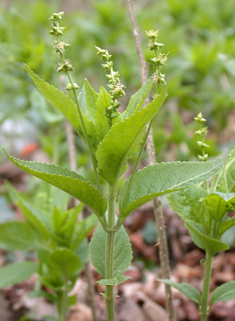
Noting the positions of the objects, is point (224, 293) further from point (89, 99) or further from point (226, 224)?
point (89, 99)

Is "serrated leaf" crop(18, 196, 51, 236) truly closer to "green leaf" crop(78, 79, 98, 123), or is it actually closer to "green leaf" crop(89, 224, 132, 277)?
"green leaf" crop(89, 224, 132, 277)

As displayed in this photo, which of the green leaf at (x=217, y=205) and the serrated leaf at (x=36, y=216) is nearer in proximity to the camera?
the green leaf at (x=217, y=205)

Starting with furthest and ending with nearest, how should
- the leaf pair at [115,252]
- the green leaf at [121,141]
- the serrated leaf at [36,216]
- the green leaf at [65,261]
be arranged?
1. the serrated leaf at [36,216]
2. the green leaf at [65,261]
3. the leaf pair at [115,252]
4. the green leaf at [121,141]

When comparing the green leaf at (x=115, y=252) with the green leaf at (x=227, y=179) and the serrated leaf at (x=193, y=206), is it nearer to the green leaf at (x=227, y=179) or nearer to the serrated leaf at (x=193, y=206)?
the serrated leaf at (x=193, y=206)

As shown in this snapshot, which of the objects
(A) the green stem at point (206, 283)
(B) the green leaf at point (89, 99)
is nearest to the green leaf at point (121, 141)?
(B) the green leaf at point (89, 99)

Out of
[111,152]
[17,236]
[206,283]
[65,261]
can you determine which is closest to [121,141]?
[111,152]

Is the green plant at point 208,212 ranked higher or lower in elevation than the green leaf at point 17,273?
higher
